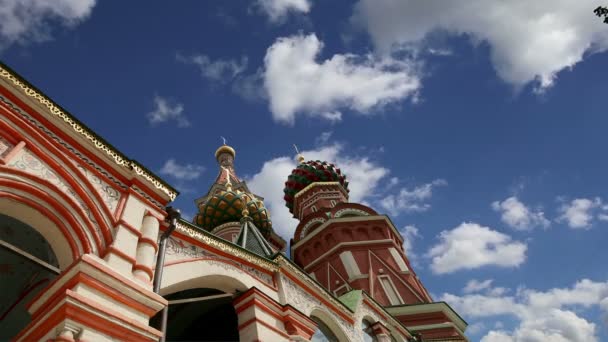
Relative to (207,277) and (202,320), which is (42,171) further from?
(202,320)

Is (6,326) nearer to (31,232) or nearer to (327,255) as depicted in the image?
(31,232)

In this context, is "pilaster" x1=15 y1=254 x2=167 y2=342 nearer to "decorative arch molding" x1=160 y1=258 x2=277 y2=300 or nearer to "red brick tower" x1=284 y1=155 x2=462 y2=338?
"decorative arch molding" x1=160 y1=258 x2=277 y2=300

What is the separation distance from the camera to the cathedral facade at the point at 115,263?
5.22 m

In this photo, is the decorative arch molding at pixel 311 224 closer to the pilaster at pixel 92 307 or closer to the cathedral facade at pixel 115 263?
the cathedral facade at pixel 115 263

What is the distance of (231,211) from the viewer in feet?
70.8

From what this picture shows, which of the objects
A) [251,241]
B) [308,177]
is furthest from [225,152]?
[251,241]

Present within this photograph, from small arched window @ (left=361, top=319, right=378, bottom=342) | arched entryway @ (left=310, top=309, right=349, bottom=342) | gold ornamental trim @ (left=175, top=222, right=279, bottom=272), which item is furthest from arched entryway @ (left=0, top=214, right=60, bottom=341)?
small arched window @ (left=361, top=319, right=378, bottom=342)

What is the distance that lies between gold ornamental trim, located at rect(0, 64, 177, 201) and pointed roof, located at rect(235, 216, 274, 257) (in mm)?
4917

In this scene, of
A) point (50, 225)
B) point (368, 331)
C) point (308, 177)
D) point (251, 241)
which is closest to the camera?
point (50, 225)

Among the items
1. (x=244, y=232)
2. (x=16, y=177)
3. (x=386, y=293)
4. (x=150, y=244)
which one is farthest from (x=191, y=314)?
(x=386, y=293)

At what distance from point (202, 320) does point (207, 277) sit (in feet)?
10.2

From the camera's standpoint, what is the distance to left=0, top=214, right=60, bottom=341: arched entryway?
725 cm

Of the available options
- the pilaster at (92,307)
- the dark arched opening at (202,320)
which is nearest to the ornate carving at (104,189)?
the pilaster at (92,307)

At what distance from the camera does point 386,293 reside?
19891 mm
